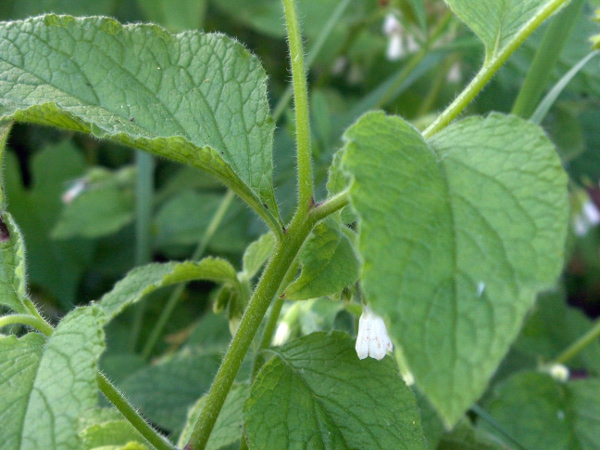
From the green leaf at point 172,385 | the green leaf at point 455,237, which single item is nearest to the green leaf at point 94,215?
the green leaf at point 172,385

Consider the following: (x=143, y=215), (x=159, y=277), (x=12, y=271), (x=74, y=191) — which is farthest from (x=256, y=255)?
(x=74, y=191)

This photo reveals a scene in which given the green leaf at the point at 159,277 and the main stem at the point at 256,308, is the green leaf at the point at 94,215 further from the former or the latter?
the main stem at the point at 256,308

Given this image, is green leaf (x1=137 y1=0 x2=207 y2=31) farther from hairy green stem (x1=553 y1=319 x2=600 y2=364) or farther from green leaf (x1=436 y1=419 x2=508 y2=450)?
green leaf (x1=436 y1=419 x2=508 y2=450)

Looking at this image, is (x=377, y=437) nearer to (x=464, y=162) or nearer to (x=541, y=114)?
(x=464, y=162)

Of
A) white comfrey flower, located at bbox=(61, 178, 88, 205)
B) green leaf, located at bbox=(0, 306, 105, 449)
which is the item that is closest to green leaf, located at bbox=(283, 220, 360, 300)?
green leaf, located at bbox=(0, 306, 105, 449)

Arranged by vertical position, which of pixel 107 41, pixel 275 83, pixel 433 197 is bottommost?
pixel 275 83

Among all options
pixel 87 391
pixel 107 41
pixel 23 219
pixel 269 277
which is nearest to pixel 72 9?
pixel 23 219

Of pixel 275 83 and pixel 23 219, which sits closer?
pixel 23 219

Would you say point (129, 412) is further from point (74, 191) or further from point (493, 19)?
point (74, 191)
